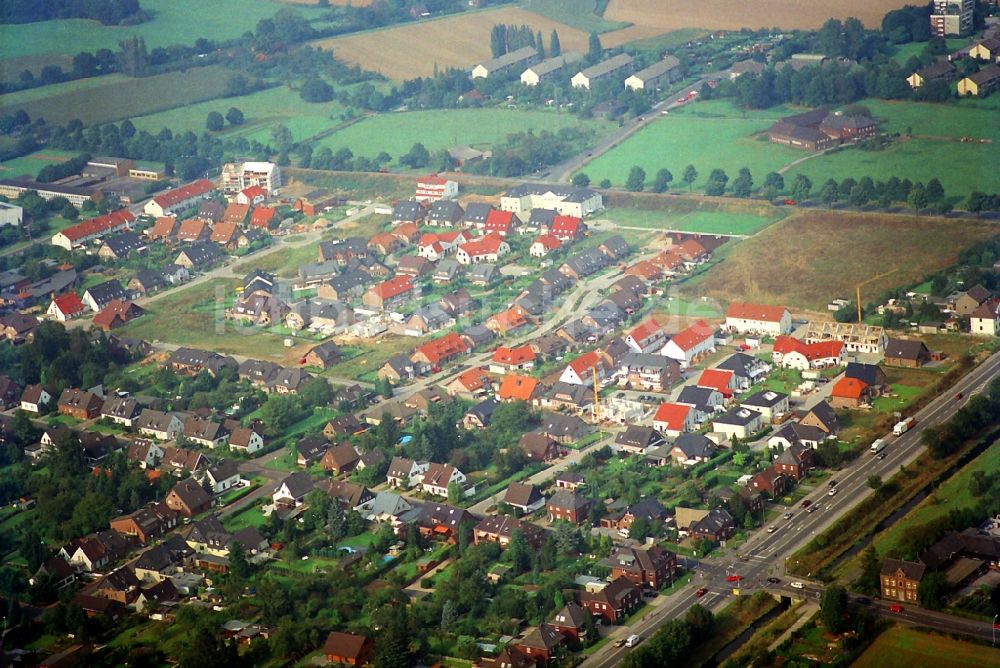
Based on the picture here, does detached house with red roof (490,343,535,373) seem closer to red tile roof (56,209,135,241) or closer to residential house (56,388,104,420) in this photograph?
residential house (56,388,104,420)

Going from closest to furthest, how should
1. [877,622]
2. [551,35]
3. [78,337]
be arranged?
[877,622], [78,337], [551,35]

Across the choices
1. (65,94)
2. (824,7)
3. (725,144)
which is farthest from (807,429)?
(65,94)

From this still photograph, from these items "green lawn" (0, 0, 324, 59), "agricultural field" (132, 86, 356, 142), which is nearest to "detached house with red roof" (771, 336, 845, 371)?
"agricultural field" (132, 86, 356, 142)

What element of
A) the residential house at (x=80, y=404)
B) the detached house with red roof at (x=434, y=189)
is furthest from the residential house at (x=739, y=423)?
the detached house with red roof at (x=434, y=189)

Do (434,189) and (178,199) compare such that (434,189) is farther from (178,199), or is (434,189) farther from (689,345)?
(689,345)

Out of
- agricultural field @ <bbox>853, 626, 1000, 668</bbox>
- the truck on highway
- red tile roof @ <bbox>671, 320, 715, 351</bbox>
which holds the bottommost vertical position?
agricultural field @ <bbox>853, 626, 1000, 668</bbox>

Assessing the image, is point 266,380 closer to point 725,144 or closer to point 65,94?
point 725,144
